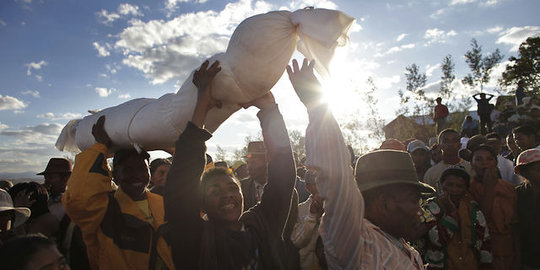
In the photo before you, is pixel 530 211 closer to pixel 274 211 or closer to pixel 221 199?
pixel 274 211

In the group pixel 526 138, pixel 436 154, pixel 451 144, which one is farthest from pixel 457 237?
pixel 436 154

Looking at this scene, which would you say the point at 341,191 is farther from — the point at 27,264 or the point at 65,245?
the point at 65,245

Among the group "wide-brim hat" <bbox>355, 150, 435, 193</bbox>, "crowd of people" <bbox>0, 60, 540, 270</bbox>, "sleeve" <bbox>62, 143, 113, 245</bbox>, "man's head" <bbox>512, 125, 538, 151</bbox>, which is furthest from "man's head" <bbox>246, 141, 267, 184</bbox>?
"man's head" <bbox>512, 125, 538, 151</bbox>

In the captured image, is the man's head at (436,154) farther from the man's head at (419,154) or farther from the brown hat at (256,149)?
the brown hat at (256,149)

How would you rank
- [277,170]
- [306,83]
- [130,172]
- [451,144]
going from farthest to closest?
[451,144] → [130,172] → [277,170] → [306,83]

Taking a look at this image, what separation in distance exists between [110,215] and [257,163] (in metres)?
2.14

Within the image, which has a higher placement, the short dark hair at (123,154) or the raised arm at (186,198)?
the short dark hair at (123,154)

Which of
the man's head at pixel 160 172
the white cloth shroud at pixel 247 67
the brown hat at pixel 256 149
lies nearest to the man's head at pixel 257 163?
the brown hat at pixel 256 149

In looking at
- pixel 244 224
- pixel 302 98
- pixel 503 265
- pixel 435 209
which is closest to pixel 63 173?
pixel 244 224

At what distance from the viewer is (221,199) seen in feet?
6.50

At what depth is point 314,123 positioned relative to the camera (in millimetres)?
1453

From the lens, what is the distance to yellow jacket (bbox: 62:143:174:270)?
7.08 ft

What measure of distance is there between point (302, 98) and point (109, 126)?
1460 millimetres

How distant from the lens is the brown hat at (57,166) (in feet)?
11.4
